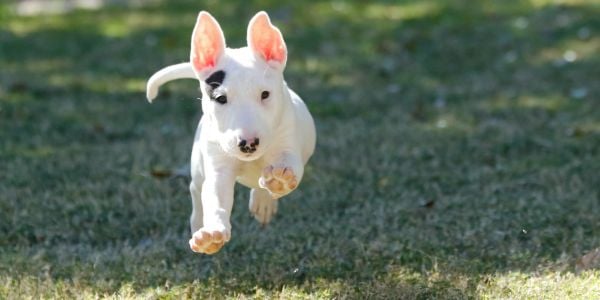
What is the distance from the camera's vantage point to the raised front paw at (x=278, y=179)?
357 cm

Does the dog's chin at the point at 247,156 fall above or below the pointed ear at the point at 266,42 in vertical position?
below

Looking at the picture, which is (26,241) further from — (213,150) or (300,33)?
(300,33)

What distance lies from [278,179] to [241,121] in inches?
9.7

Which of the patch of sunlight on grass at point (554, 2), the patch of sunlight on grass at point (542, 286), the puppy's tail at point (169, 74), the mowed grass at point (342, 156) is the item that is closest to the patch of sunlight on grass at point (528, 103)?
the mowed grass at point (342, 156)

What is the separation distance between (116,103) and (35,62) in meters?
1.50

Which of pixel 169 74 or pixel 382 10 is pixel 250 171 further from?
pixel 382 10

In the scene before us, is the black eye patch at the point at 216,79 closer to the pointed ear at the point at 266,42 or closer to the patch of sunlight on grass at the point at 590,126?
the pointed ear at the point at 266,42

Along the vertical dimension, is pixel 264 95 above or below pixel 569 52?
above

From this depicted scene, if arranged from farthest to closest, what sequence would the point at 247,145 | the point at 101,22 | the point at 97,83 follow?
the point at 101,22 < the point at 97,83 < the point at 247,145

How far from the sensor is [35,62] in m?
8.91

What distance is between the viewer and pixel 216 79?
3592 millimetres

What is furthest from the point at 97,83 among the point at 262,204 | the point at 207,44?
the point at 207,44

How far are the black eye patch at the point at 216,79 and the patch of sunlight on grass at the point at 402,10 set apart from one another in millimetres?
6631

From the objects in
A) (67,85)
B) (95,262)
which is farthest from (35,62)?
(95,262)
